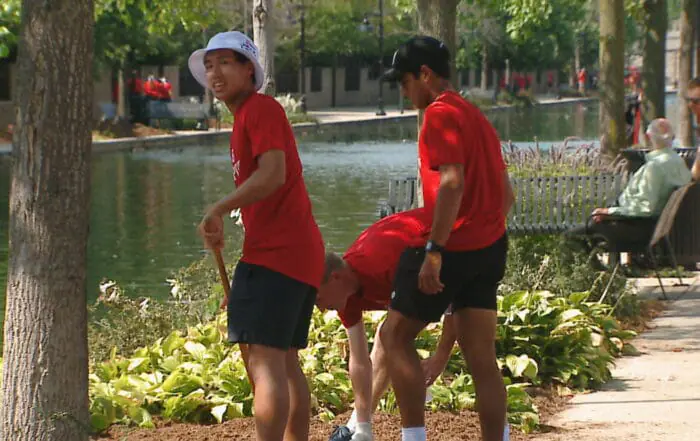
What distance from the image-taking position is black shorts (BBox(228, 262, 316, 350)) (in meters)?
5.15

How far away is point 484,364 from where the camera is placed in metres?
5.64

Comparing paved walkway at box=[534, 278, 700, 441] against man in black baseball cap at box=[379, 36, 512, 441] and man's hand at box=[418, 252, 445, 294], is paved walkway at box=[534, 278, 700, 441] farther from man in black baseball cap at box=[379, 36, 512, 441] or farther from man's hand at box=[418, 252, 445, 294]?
man's hand at box=[418, 252, 445, 294]

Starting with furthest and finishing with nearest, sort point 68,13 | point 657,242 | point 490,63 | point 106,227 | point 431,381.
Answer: point 490,63 < point 106,227 < point 657,242 < point 431,381 < point 68,13

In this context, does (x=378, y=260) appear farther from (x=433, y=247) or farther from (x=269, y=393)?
(x=269, y=393)

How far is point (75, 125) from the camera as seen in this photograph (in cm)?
508

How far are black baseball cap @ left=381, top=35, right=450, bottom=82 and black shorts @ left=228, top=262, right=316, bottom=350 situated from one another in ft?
3.17

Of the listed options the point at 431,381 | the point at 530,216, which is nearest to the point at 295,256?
the point at 431,381

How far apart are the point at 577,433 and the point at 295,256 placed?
6.69 ft

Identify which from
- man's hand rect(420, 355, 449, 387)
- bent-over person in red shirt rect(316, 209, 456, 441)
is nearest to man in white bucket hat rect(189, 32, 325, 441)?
bent-over person in red shirt rect(316, 209, 456, 441)

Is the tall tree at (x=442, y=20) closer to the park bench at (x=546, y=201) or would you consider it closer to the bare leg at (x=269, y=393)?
the park bench at (x=546, y=201)

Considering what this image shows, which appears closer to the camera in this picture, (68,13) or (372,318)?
(68,13)

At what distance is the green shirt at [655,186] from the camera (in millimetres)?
10688

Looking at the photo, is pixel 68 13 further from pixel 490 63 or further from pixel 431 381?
pixel 490 63

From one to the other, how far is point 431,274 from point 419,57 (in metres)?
0.86
